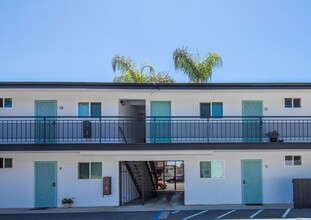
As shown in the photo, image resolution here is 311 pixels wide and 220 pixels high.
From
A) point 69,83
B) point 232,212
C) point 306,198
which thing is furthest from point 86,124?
point 306,198

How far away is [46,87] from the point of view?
56.2ft

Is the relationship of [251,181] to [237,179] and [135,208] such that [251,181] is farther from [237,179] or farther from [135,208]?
[135,208]

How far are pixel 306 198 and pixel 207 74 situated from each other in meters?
11.5

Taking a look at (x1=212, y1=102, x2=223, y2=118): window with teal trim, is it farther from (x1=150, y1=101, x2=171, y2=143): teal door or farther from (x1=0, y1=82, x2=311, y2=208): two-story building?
(x1=150, y1=101, x2=171, y2=143): teal door

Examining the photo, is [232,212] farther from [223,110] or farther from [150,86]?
[150,86]

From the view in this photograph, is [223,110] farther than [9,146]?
Yes

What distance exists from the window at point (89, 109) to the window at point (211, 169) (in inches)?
224

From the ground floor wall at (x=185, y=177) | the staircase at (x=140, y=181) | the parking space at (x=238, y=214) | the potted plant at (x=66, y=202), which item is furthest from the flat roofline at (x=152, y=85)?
the parking space at (x=238, y=214)

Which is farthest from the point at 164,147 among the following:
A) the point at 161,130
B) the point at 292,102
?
the point at 292,102

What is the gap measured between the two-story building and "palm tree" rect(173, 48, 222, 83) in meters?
7.38

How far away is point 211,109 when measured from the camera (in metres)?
18.1

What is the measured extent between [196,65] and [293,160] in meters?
10.2

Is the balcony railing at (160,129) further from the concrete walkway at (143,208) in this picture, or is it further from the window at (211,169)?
the concrete walkway at (143,208)

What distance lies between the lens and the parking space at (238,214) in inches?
562
